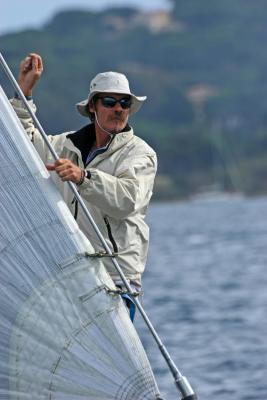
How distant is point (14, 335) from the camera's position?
638cm

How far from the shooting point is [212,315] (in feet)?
79.1

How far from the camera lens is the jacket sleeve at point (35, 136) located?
7.24m

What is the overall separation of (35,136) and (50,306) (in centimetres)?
118

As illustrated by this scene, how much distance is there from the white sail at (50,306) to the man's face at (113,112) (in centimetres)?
52

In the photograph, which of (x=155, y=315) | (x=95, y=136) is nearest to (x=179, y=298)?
(x=155, y=315)

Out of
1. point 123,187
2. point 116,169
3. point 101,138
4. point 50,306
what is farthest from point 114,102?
point 50,306

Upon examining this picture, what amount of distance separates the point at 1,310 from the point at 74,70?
7219 inches

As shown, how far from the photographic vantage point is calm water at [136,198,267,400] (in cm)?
1427

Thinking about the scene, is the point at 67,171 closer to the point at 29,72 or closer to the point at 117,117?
the point at 117,117

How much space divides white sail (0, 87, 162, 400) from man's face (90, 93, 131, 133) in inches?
20.4

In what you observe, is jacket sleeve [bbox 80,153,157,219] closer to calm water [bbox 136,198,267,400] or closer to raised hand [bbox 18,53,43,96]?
raised hand [bbox 18,53,43,96]

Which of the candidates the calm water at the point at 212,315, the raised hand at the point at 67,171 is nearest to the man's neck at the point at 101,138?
the raised hand at the point at 67,171

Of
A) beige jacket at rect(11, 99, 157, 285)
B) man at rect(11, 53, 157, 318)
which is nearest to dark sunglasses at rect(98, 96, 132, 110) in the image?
man at rect(11, 53, 157, 318)

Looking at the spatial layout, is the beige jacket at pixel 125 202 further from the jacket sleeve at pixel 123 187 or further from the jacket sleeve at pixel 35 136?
Answer: the jacket sleeve at pixel 35 136
